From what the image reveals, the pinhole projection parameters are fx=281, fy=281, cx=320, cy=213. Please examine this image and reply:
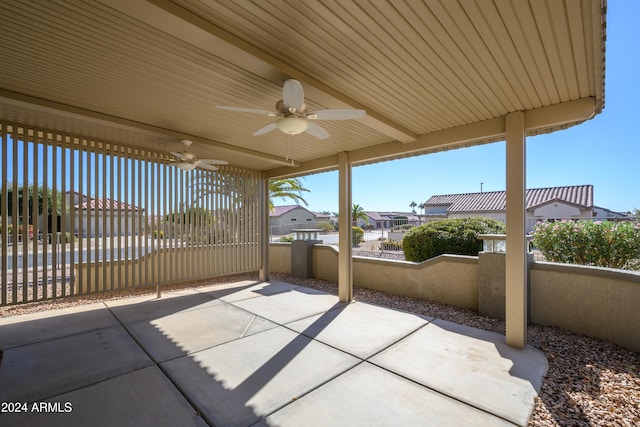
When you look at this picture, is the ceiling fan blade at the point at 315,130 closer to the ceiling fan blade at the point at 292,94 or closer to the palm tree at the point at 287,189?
the ceiling fan blade at the point at 292,94

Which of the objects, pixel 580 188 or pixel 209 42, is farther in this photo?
pixel 580 188

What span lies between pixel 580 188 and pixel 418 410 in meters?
20.9

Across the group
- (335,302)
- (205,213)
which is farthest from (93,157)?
→ (335,302)

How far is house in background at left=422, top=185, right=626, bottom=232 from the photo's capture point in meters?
15.2

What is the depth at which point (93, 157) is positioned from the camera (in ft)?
15.5

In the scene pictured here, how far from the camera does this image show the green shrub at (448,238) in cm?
→ 592

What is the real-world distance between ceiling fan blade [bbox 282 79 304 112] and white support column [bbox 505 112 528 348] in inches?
108

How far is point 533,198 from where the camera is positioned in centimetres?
1750

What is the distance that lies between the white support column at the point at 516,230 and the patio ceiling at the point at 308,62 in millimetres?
185

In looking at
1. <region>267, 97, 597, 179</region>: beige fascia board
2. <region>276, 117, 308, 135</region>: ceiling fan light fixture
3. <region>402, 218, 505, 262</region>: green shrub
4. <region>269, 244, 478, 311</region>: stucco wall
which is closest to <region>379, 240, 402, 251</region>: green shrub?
<region>402, 218, 505, 262</region>: green shrub

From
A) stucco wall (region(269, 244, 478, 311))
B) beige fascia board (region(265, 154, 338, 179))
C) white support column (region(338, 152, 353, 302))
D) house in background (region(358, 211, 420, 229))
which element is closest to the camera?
stucco wall (region(269, 244, 478, 311))

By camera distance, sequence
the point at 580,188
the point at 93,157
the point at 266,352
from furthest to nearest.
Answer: the point at 580,188
the point at 93,157
the point at 266,352

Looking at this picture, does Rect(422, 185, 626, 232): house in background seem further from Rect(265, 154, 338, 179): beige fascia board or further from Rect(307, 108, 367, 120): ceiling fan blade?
Rect(307, 108, 367, 120): ceiling fan blade

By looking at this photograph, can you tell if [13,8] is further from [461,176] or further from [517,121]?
[461,176]
